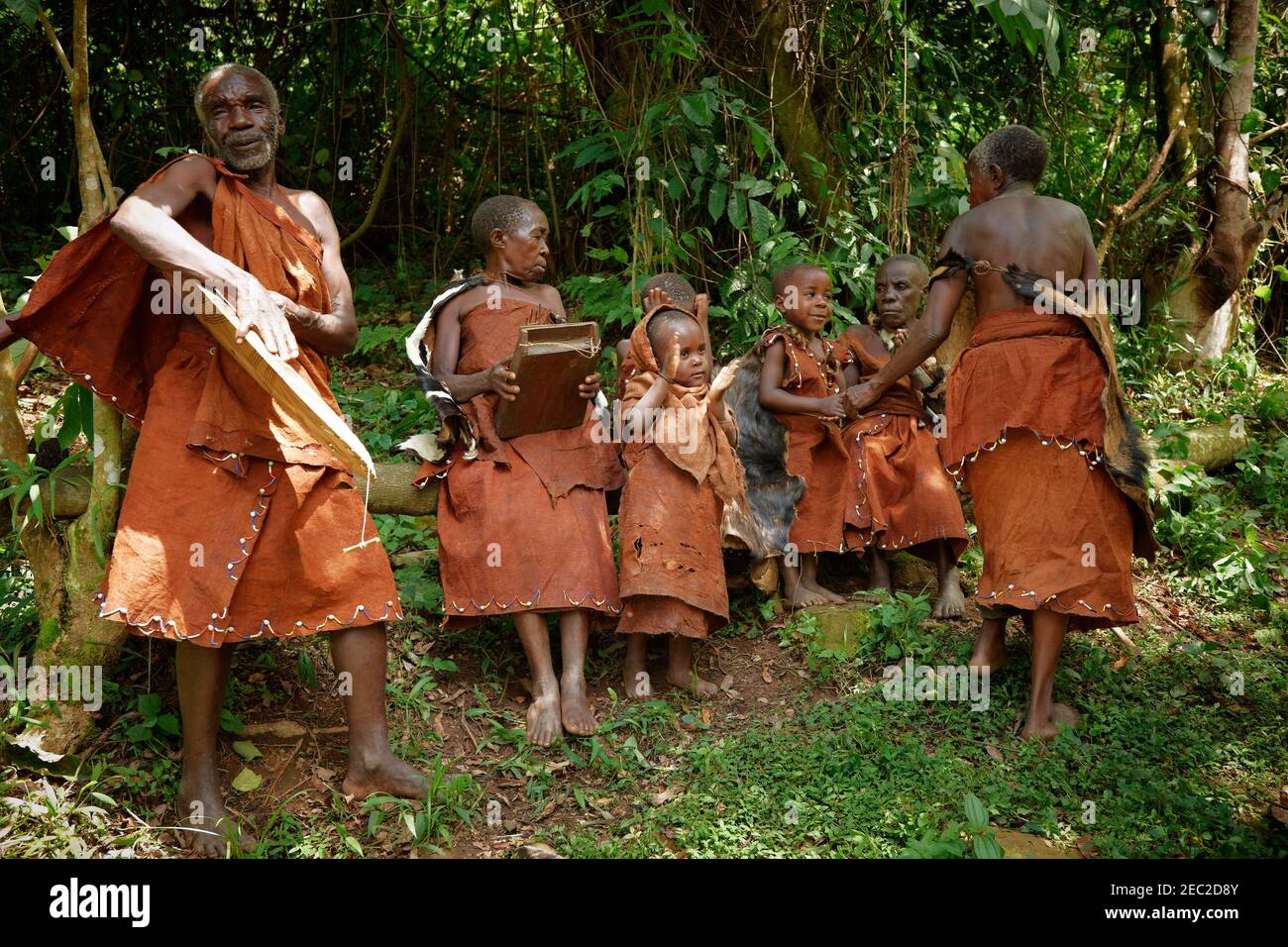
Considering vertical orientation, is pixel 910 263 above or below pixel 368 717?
above

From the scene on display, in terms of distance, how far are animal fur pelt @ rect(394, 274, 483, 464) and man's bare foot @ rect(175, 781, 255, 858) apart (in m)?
1.56

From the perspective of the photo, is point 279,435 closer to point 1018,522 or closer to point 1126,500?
point 1018,522

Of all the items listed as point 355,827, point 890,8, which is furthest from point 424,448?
point 890,8

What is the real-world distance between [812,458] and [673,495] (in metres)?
0.95

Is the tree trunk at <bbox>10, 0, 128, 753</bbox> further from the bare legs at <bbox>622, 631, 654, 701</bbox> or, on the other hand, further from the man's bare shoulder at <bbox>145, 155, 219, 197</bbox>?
the bare legs at <bbox>622, 631, 654, 701</bbox>

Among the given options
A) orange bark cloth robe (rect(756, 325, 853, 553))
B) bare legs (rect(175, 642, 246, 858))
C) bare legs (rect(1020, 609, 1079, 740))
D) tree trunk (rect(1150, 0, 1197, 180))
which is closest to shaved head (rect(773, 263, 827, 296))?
orange bark cloth robe (rect(756, 325, 853, 553))

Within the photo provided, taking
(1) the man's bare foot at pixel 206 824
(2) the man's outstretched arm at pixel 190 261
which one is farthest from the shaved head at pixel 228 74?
(1) the man's bare foot at pixel 206 824

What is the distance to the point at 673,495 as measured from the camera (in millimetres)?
4613

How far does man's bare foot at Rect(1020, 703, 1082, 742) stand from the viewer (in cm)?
423

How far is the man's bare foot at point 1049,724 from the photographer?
4230mm

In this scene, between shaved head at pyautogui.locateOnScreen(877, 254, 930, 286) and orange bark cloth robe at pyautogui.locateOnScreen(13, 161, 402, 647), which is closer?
orange bark cloth robe at pyautogui.locateOnScreen(13, 161, 402, 647)

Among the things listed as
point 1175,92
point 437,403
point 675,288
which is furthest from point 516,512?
point 1175,92

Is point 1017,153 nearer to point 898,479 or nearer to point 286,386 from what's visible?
point 898,479

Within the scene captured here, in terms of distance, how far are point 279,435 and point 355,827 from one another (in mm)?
1254
